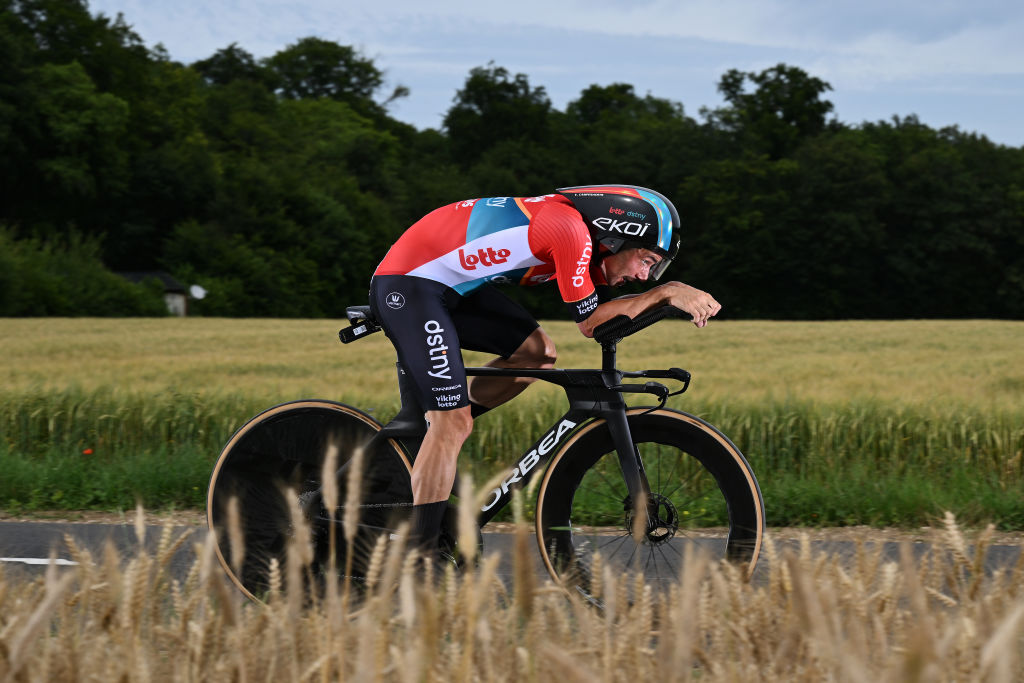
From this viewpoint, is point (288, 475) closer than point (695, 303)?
No

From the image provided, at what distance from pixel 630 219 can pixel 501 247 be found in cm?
48

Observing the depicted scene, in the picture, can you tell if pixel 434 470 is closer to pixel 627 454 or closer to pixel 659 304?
pixel 627 454

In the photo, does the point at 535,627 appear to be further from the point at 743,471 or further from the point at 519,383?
the point at 519,383

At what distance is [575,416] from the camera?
4.30m

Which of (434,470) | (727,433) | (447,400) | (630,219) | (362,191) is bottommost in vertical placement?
(727,433)

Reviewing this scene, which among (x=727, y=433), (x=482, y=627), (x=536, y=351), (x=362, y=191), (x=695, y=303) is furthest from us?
(x=362, y=191)

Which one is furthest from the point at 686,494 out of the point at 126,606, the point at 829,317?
the point at 829,317

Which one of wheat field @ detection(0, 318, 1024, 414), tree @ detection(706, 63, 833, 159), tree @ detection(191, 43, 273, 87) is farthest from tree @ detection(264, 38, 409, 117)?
wheat field @ detection(0, 318, 1024, 414)

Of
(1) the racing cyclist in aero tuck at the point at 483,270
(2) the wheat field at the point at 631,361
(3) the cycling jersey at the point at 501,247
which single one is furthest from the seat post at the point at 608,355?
(2) the wheat field at the point at 631,361

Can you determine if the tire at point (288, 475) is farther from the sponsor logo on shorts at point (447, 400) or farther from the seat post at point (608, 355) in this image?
the seat post at point (608, 355)

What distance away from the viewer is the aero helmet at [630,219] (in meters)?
3.91

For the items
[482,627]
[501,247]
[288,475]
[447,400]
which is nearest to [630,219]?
[501,247]

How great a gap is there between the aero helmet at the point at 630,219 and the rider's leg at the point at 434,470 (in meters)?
0.85

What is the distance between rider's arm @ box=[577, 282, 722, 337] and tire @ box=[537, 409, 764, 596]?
438 mm
